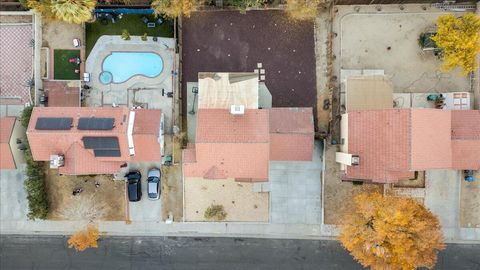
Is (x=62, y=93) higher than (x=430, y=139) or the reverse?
higher

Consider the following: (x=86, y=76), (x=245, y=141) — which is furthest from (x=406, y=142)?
(x=86, y=76)

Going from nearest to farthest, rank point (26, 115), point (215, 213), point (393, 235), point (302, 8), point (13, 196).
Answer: point (393, 235) < point (302, 8) < point (26, 115) < point (215, 213) < point (13, 196)

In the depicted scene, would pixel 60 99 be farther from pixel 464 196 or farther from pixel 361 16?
pixel 464 196

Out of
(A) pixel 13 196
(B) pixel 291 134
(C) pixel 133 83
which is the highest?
Result: (C) pixel 133 83

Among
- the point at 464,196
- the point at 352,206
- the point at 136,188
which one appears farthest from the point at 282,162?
the point at 464,196

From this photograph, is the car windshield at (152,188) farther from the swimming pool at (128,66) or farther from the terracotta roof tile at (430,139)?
the terracotta roof tile at (430,139)

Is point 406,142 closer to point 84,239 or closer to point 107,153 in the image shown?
point 107,153
